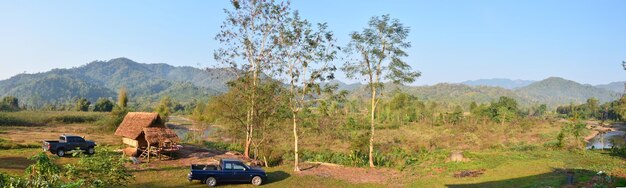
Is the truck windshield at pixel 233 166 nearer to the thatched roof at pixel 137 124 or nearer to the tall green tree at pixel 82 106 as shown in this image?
the thatched roof at pixel 137 124

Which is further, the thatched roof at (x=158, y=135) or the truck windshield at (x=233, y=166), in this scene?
the thatched roof at (x=158, y=135)

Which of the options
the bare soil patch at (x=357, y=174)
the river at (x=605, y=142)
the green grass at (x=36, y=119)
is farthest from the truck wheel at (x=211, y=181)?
the green grass at (x=36, y=119)

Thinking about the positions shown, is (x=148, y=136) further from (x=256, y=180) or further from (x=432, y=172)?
(x=432, y=172)

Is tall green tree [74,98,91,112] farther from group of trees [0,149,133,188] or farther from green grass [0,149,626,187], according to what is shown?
group of trees [0,149,133,188]

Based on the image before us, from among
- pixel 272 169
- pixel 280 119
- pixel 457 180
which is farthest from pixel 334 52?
pixel 457 180

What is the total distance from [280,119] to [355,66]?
666cm

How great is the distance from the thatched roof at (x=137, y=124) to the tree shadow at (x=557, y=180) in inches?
762

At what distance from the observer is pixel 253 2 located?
85.6ft

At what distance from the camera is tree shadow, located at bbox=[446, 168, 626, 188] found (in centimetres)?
1493

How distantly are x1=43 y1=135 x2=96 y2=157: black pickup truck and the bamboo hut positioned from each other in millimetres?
2206

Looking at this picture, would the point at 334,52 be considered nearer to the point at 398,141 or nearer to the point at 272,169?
the point at 272,169

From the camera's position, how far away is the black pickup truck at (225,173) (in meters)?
18.5

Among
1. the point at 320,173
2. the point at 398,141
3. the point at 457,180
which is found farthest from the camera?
the point at 398,141

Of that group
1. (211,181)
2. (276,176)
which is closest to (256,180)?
(211,181)
